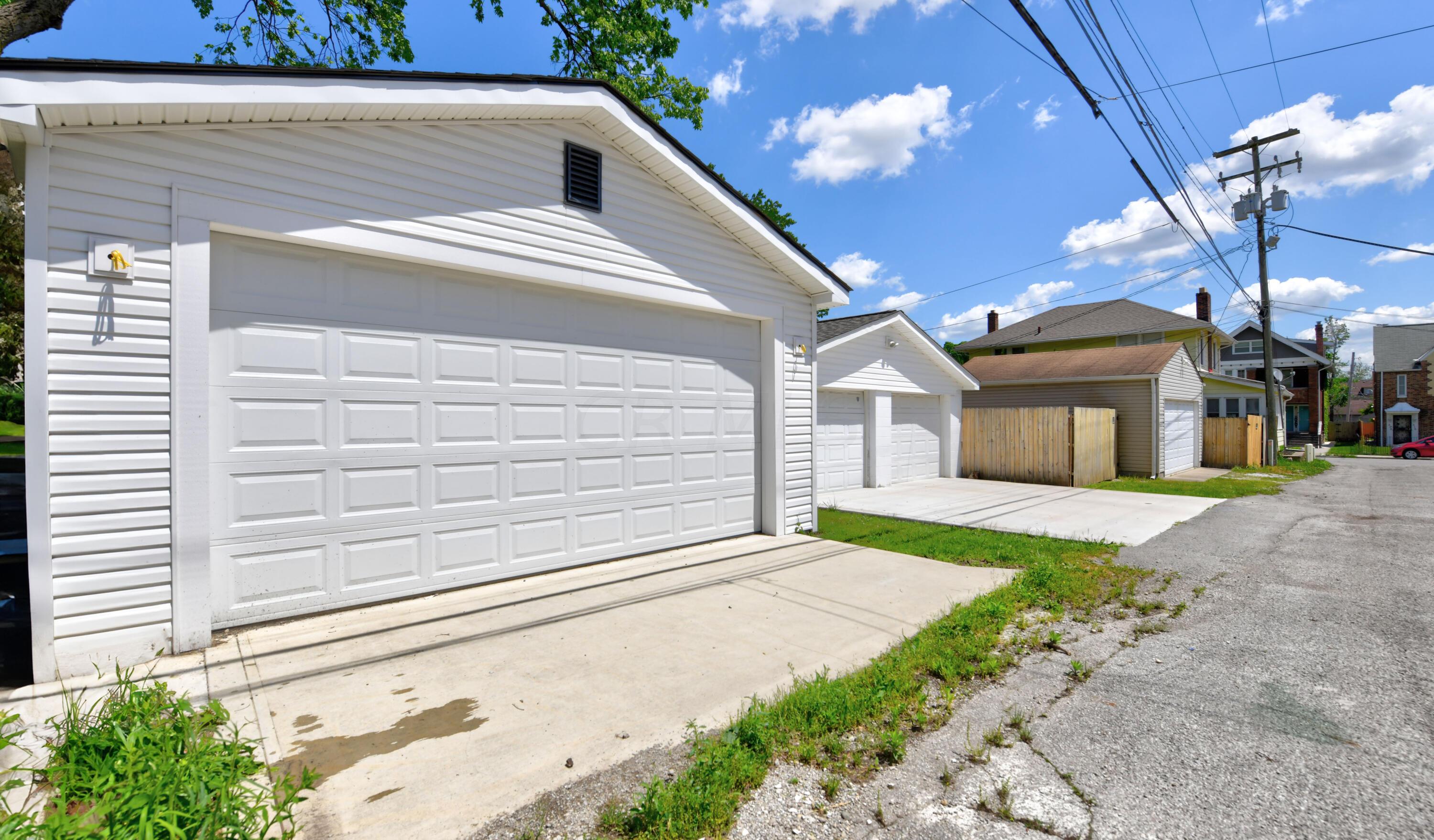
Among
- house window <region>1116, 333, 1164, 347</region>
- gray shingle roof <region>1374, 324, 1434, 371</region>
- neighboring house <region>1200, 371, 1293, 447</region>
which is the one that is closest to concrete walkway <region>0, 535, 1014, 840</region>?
neighboring house <region>1200, 371, 1293, 447</region>

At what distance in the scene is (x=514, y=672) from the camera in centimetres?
379

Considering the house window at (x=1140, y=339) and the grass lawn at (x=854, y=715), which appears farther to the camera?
the house window at (x=1140, y=339)

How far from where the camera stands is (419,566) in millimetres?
5047

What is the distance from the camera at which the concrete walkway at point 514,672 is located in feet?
8.87

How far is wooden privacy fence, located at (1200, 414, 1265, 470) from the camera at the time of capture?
64.2 ft

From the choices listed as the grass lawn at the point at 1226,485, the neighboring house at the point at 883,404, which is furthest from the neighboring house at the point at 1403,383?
the neighboring house at the point at 883,404

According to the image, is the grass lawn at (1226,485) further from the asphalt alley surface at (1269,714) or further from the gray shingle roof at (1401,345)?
the gray shingle roof at (1401,345)

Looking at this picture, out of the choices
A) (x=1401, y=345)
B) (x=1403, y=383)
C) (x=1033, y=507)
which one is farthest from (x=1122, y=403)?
(x=1401, y=345)

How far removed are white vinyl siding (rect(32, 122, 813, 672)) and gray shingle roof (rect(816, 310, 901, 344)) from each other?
865 centimetres

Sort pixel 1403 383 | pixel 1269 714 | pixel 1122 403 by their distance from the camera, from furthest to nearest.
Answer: pixel 1403 383 → pixel 1122 403 → pixel 1269 714

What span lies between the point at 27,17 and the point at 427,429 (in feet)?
23.3

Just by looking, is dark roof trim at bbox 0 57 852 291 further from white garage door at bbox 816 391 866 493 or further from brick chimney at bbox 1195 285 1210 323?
brick chimney at bbox 1195 285 1210 323

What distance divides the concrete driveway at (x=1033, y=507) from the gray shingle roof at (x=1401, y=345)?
36.2 m

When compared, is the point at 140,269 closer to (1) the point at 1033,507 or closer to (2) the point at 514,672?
(2) the point at 514,672
